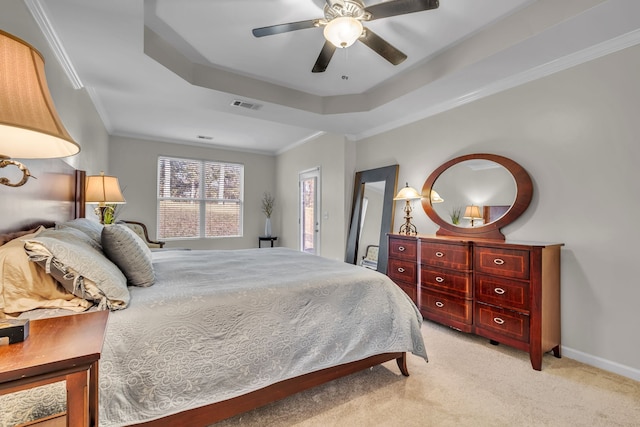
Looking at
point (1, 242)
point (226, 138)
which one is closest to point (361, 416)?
point (1, 242)

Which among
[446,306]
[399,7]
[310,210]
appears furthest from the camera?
[310,210]

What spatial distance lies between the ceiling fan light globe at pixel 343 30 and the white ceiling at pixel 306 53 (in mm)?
480

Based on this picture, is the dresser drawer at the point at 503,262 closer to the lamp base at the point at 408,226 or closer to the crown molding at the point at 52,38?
the lamp base at the point at 408,226

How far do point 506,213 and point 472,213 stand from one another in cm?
33

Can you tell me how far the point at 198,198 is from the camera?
239 inches

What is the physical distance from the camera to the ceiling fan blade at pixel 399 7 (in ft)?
5.69

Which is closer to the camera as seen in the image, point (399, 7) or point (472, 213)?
point (399, 7)

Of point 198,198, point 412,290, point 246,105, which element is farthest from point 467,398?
point 198,198

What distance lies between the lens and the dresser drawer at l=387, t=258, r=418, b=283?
324 cm

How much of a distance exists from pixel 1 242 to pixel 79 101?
2237 mm

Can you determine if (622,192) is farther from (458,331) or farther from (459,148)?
(458,331)

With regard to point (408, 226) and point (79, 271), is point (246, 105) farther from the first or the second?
point (79, 271)

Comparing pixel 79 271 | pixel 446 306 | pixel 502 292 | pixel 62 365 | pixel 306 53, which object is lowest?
pixel 446 306

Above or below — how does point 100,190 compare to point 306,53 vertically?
below
